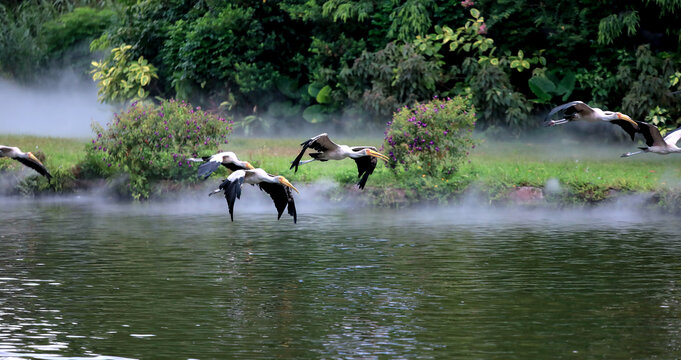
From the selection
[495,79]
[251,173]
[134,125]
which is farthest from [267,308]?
[495,79]

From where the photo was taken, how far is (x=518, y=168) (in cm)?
2270

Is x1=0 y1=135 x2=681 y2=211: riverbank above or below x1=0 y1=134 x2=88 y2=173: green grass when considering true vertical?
below

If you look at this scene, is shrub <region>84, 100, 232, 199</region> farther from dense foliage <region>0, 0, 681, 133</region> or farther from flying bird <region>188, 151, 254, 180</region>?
flying bird <region>188, 151, 254, 180</region>

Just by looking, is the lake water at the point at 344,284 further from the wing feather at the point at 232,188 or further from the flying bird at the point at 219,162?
the flying bird at the point at 219,162

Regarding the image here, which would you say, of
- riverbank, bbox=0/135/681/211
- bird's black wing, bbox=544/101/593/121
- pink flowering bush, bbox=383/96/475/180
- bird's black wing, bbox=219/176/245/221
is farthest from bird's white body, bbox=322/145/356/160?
pink flowering bush, bbox=383/96/475/180

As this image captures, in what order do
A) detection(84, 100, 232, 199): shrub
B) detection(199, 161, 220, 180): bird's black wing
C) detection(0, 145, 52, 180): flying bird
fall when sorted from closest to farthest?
detection(199, 161, 220, 180): bird's black wing < detection(0, 145, 52, 180): flying bird < detection(84, 100, 232, 199): shrub

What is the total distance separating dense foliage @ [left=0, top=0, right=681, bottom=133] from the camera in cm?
2833

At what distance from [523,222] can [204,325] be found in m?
9.25

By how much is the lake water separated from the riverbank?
1.46ft

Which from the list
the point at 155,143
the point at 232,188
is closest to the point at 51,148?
the point at 155,143

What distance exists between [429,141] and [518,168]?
1.93 m

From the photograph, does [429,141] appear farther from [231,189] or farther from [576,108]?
[231,189]

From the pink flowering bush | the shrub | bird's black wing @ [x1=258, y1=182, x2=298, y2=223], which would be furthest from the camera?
the shrub

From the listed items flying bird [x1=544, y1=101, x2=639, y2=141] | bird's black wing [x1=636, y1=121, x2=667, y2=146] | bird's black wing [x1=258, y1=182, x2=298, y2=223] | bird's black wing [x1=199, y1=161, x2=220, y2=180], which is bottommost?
bird's black wing [x1=258, y1=182, x2=298, y2=223]
